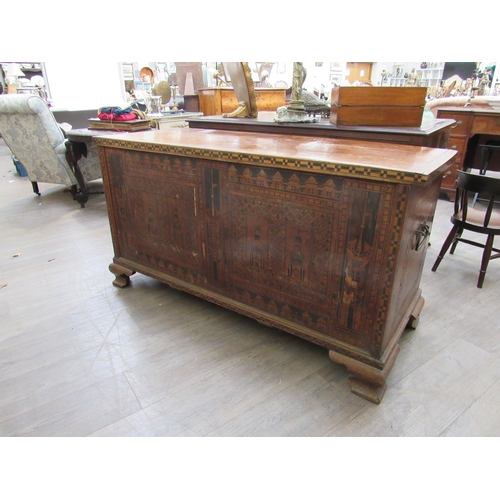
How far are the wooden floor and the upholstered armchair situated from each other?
1.47m

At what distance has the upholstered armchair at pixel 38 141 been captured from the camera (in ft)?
9.61

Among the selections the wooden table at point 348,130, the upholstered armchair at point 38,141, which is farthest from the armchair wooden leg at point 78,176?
the wooden table at point 348,130

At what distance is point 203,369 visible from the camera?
4.52 feet

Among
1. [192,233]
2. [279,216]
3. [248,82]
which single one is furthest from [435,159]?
[248,82]

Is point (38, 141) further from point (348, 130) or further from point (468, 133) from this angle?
point (468, 133)

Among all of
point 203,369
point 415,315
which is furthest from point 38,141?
point 415,315

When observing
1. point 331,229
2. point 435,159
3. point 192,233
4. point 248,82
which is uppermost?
point 248,82

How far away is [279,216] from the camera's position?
4.12 ft

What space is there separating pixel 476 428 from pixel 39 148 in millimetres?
3624

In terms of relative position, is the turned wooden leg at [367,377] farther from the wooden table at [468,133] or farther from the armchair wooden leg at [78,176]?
the armchair wooden leg at [78,176]

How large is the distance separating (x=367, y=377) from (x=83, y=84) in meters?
6.51

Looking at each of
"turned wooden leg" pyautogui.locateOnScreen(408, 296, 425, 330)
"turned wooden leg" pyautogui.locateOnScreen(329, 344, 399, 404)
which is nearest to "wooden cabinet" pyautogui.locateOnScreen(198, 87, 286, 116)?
"turned wooden leg" pyautogui.locateOnScreen(408, 296, 425, 330)

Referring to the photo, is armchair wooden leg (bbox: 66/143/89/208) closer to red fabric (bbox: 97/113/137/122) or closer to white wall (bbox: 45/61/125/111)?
red fabric (bbox: 97/113/137/122)

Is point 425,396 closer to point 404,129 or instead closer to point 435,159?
point 435,159
